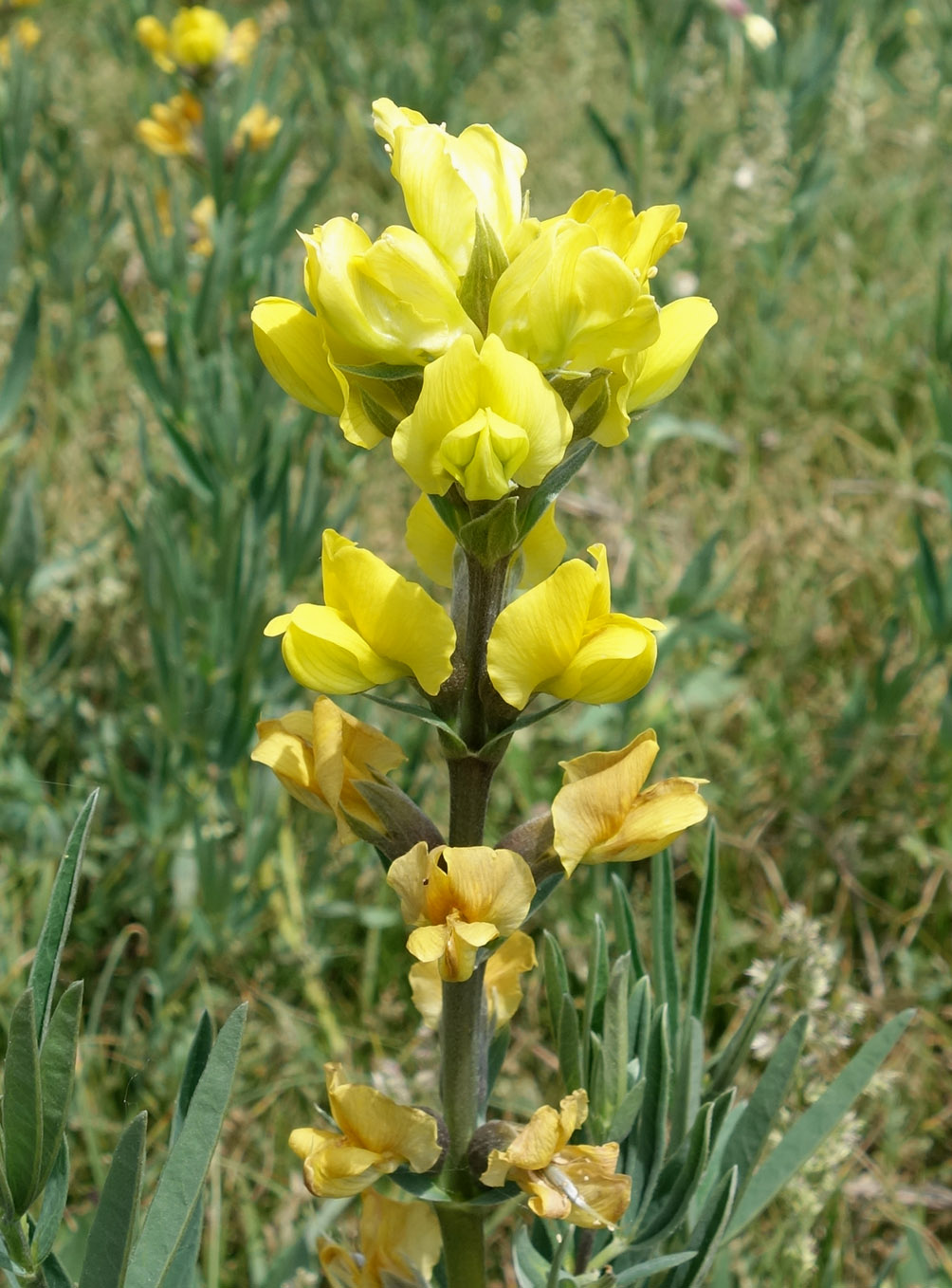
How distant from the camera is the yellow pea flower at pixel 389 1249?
1.12 m

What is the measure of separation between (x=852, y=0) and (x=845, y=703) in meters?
3.57

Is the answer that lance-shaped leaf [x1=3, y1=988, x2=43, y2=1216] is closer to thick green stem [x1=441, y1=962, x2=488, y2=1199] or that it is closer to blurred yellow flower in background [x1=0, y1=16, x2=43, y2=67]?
thick green stem [x1=441, y1=962, x2=488, y2=1199]

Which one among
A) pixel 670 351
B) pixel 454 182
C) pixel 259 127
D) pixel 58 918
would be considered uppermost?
pixel 259 127

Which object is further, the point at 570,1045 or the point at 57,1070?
the point at 570,1045

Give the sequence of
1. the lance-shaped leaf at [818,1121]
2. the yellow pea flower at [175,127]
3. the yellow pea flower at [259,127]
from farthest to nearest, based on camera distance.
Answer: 1. the yellow pea flower at [175,127]
2. the yellow pea flower at [259,127]
3. the lance-shaped leaf at [818,1121]

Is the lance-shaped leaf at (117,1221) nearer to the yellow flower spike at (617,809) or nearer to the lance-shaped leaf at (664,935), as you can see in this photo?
the yellow flower spike at (617,809)

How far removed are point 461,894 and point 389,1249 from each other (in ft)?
1.41

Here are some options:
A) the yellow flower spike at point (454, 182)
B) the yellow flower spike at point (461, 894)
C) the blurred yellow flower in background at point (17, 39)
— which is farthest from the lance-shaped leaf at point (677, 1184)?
the blurred yellow flower in background at point (17, 39)

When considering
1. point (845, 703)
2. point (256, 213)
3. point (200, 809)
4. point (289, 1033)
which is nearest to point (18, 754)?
point (200, 809)

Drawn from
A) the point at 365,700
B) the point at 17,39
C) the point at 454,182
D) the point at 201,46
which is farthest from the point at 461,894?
the point at 17,39

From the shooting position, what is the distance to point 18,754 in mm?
2484

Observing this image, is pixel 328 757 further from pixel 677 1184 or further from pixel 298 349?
pixel 677 1184

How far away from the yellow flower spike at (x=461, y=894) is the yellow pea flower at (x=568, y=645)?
12 centimetres

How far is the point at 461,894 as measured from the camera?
92cm
